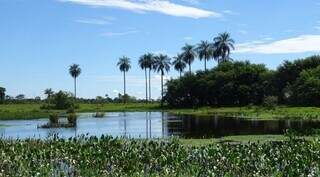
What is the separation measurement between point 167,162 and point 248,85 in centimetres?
11185

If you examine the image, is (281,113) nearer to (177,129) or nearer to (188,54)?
(177,129)

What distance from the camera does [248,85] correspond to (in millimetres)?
135500

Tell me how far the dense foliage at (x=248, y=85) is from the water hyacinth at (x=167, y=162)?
79.2m

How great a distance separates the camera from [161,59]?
624 feet

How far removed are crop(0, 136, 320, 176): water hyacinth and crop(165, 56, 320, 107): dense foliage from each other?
260 ft

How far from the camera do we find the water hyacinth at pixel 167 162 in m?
23.0

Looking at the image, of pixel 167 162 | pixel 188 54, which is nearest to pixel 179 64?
pixel 188 54

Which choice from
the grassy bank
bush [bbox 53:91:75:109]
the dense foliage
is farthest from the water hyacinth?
bush [bbox 53:91:75:109]

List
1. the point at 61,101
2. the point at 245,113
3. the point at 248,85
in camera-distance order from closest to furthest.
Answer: the point at 245,113 → the point at 248,85 → the point at 61,101

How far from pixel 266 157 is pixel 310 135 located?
1800 centimetres

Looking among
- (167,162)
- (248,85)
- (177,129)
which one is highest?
(248,85)

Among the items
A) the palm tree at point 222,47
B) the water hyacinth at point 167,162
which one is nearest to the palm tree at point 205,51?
the palm tree at point 222,47

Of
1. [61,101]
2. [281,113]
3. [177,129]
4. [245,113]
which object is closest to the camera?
[177,129]

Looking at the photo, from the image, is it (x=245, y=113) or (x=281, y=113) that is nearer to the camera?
(x=281, y=113)
